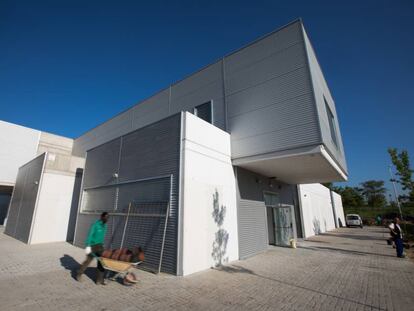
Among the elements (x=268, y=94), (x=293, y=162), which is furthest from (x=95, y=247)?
(x=268, y=94)

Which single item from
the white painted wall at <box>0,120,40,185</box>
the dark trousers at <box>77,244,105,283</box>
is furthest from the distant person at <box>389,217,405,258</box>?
the white painted wall at <box>0,120,40,185</box>

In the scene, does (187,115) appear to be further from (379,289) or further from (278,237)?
(278,237)

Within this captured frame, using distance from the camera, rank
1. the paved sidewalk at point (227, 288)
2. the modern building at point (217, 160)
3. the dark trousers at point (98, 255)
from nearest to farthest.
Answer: the paved sidewalk at point (227, 288) < the dark trousers at point (98, 255) < the modern building at point (217, 160)

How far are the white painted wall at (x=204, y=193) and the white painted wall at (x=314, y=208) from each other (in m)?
10.8

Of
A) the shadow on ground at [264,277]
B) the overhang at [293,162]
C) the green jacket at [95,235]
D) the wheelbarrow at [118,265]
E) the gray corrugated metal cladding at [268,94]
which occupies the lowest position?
the shadow on ground at [264,277]

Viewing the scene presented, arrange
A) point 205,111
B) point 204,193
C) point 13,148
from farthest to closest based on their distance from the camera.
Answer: point 13,148
point 205,111
point 204,193

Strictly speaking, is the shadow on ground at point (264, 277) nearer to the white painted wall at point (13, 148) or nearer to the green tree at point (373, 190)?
the white painted wall at point (13, 148)

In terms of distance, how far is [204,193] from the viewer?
7.64 meters

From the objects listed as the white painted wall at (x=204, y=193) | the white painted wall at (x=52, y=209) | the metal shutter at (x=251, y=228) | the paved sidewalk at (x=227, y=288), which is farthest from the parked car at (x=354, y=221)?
the white painted wall at (x=52, y=209)

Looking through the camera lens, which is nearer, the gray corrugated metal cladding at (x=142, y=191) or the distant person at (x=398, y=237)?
the gray corrugated metal cladding at (x=142, y=191)

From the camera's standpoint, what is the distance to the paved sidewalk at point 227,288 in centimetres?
428

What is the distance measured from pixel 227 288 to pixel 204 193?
313cm

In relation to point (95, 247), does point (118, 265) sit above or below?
below

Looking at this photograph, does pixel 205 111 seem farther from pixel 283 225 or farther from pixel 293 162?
pixel 283 225
